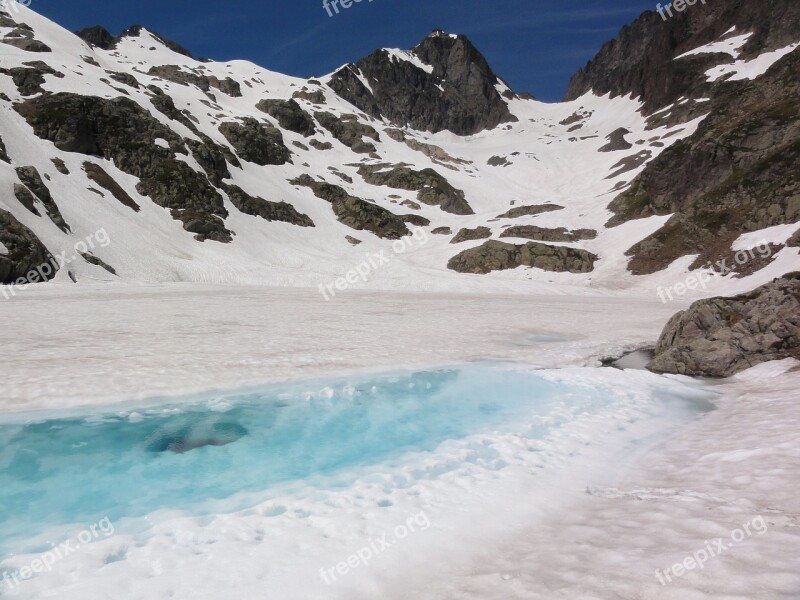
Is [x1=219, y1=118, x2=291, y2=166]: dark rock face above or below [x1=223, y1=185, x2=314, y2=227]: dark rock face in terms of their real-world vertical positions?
above

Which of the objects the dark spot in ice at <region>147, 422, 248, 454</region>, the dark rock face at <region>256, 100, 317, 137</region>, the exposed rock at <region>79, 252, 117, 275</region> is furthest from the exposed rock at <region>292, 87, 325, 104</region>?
the dark spot in ice at <region>147, 422, 248, 454</region>

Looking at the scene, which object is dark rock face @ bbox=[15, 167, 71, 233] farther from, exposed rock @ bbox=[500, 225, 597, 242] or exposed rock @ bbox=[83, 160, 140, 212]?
exposed rock @ bbox=[500, 225, 597, 242]

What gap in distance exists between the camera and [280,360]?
1537 centimetres

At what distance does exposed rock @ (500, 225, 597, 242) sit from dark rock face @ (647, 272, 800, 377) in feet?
208

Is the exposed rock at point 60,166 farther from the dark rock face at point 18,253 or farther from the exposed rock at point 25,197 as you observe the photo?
the dark rock face at point 18,253

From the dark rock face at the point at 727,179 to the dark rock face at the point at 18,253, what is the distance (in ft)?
222

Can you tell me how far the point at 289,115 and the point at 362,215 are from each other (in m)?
61.1

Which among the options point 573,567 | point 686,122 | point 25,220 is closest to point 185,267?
point 25,220

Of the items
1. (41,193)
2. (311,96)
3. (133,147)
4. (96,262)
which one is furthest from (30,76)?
(311,96)

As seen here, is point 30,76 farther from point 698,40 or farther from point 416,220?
point 698,40

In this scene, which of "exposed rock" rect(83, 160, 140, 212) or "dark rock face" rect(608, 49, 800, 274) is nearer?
"dark rock face" rect(608, 49, 800, 274)

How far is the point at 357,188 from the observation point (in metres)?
124

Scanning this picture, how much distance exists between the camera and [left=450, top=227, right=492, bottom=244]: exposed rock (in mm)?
84938

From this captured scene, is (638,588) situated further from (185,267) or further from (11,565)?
(185,267)
